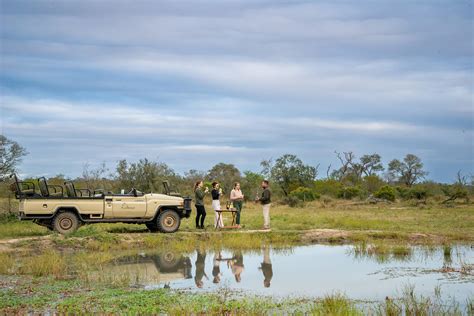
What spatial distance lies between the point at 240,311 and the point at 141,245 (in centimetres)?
1061

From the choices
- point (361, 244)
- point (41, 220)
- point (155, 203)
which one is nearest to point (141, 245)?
point (155, 203)

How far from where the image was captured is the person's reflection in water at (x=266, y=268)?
14.4 meters

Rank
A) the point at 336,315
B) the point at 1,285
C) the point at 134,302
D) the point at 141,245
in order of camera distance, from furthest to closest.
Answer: the point at 141,245, the point at 1,285, the point at 134,302, the point at 336,315

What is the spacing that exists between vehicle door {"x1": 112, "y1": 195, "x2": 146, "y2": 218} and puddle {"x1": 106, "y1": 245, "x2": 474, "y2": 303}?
3.12 metres

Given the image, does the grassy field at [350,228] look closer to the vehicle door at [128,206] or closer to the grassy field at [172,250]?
the grassy field at [172,250]

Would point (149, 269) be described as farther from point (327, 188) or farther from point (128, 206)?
point (327, 188)

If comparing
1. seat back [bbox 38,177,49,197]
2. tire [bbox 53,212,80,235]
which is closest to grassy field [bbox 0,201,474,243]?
tire [bbox 53,212,80,235]

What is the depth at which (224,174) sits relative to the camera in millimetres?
61594

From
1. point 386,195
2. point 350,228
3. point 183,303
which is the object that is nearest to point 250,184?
point 386,195

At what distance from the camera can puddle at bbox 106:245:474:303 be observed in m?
13.3

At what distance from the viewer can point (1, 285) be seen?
13.6 metres

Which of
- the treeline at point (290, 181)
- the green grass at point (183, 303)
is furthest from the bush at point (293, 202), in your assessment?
the green grass at point (183, 303)

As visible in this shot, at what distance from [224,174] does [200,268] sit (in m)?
45.2

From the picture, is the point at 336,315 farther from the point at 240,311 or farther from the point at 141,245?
the point at 141,245
